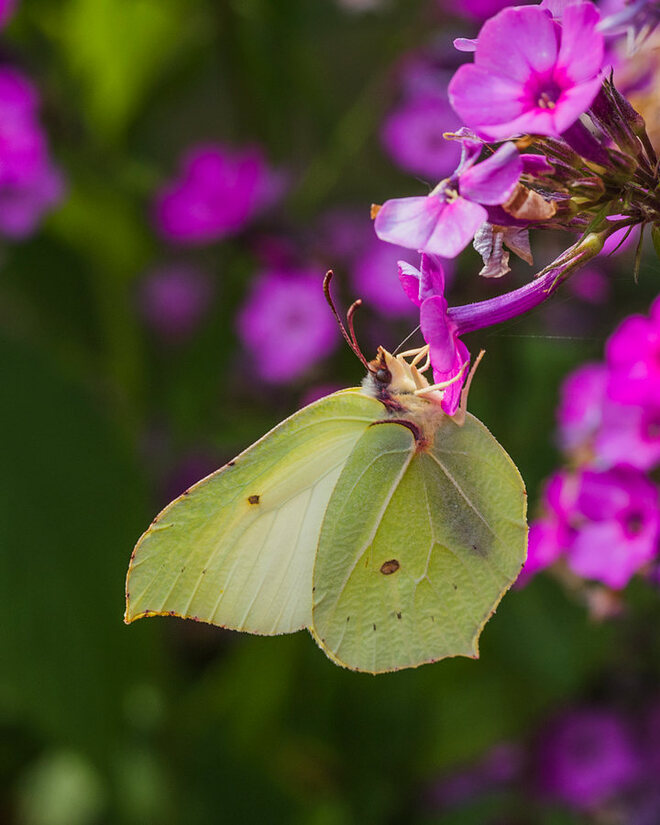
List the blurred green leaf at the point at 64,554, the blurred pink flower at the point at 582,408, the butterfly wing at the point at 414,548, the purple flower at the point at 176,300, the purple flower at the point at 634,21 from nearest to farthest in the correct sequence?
1. the purple flower at the point at 634,21
2. the butterfly wing at the point at 414,548
3. the blurred pink flower at the point at 582,408
4. the blurred green leaf at the point at 64,554
5. the purple flower at the point at 176,300

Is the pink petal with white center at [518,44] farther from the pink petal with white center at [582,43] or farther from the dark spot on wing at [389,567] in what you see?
the dark spot on wing at [389,567]

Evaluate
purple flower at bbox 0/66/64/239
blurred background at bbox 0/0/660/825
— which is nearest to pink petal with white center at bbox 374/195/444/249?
blurred background at bbox 0/0/660/825

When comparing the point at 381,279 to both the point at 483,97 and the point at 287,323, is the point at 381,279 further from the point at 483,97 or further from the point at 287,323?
the point at 483,97

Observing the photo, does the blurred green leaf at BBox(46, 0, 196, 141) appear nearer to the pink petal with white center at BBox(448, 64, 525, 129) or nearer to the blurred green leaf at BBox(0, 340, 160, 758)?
the blurred green leaf at BBox(0, 340, 160, 758)

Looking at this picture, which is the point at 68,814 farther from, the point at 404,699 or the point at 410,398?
the point at 410,398

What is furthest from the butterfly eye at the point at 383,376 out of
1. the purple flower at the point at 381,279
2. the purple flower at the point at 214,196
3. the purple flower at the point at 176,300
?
the purple flower at the point at 176,300

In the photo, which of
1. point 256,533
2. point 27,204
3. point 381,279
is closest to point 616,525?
point 256,533
